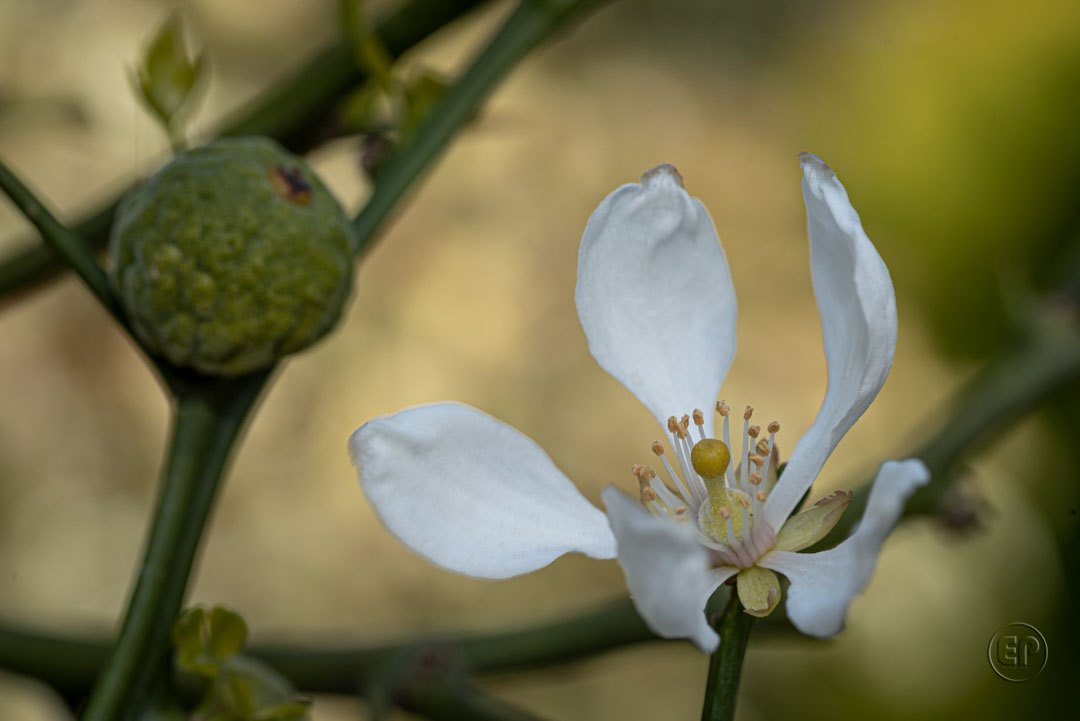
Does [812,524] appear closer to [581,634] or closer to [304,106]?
[581,634]

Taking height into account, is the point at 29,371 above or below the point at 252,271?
below

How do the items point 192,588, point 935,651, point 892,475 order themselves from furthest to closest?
point 192,588
point 935,651
point 892,475

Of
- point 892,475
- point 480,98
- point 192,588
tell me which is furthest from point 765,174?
point 892,475

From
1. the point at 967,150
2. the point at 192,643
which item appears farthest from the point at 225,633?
the point at 967,150

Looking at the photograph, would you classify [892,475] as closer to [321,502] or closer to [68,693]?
[68,693]

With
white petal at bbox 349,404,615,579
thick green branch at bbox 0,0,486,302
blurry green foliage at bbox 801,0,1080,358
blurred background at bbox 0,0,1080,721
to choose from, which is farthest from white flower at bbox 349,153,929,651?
blurry green foliage at bbox 801,0,1080,358

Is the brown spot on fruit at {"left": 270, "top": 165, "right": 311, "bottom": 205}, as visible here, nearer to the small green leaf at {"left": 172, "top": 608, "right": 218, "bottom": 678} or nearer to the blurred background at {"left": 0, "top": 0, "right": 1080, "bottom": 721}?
the small green leaf at {"left": 172, "top": 608, "right": 218, "bottom": 678}

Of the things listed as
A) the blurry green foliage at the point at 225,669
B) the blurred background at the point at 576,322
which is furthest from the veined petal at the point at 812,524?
the blurred background at the point at 576,322
